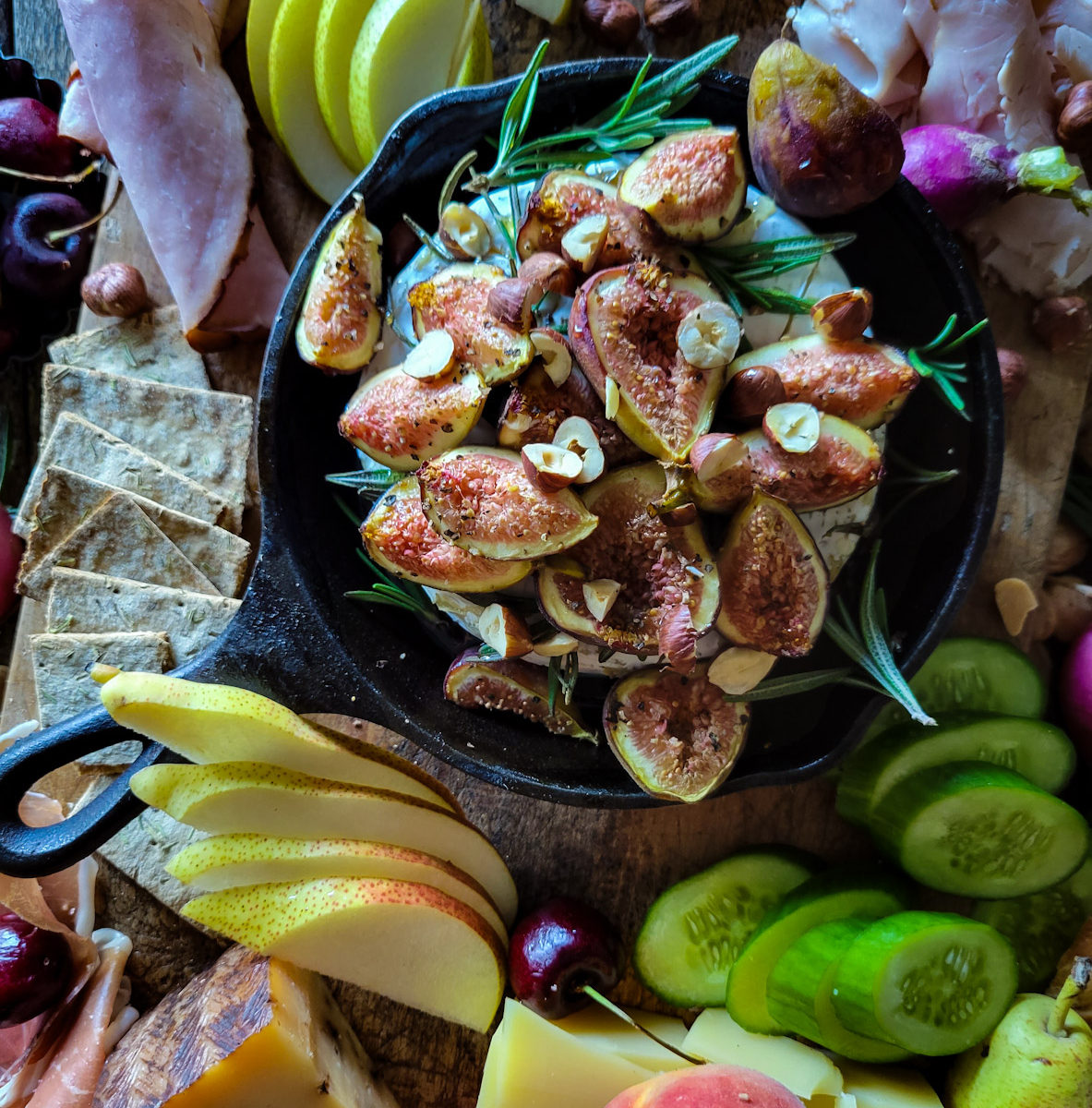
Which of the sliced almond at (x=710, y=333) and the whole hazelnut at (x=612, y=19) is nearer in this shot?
the sliced almond at (x=710, y=333)

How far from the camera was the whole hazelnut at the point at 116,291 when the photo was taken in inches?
62.6

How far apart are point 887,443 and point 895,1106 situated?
3.29 feet

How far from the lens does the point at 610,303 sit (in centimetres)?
102

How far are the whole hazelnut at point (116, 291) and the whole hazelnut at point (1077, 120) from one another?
159 cm

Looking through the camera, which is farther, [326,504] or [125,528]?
[125,528]

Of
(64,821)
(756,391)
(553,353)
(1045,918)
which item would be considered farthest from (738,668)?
(64,821)

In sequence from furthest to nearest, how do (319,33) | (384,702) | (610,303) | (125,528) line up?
1. (125,528)
2. (319,33)
3. (384,702)
4. (610,303)

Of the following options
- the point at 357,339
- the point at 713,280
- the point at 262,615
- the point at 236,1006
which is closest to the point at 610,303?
the point at 713,280

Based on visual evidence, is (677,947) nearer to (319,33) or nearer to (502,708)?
(502,708)

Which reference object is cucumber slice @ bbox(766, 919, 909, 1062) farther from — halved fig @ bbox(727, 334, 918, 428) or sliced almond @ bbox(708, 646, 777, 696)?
halved fig @ bbox(727, 334, 918, 428)

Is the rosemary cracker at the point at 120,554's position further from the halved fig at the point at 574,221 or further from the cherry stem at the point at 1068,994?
the cherry stem at the point at 1068,994

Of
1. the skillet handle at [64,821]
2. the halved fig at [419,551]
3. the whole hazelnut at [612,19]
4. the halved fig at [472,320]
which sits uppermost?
the whole hazelnut at [612,19]

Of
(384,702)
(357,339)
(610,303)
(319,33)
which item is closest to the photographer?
(610,303)

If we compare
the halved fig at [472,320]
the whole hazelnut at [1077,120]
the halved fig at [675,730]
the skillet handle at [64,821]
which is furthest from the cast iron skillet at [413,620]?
the whole hazelnut at [1077,120]
